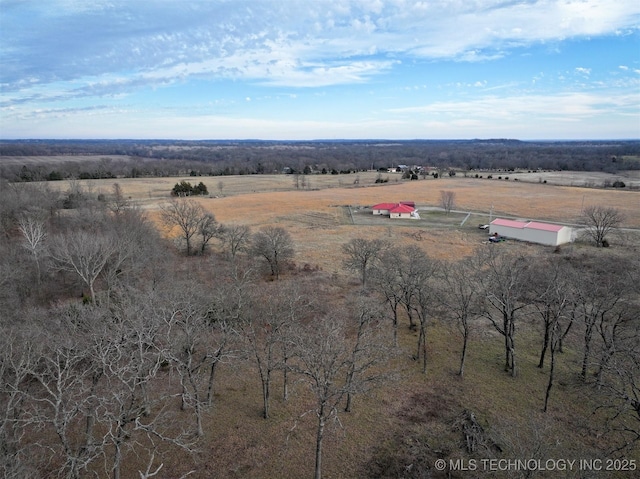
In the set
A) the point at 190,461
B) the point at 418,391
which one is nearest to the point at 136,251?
the point at 190,461

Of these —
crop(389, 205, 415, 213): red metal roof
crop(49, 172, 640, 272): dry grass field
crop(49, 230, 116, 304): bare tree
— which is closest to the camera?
crop(49, 230, 116, 304): bare tree

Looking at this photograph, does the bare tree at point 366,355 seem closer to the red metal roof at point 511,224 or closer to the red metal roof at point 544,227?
the red metal roof at point 544,227

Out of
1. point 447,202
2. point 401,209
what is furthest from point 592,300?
point 447,202

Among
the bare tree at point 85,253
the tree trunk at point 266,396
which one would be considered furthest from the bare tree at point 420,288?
the bare tree at point 85,253

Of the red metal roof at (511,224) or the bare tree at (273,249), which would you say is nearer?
the bare tree at (273,249)

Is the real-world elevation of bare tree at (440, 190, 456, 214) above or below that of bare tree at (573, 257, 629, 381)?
above

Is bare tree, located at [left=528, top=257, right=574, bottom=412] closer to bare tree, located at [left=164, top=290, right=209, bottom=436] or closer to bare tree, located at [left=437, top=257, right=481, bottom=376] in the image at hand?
bare tree, located at [left=437, top=257, right=481, bottom=376]

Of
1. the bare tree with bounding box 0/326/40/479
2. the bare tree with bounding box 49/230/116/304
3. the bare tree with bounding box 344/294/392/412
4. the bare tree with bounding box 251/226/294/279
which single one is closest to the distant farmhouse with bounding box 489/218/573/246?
the bare tree with bounding box 251/226/294/279

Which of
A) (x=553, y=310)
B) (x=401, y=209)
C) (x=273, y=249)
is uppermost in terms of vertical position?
(x=401, y=209)

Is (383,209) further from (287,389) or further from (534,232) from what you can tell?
(287,389)
